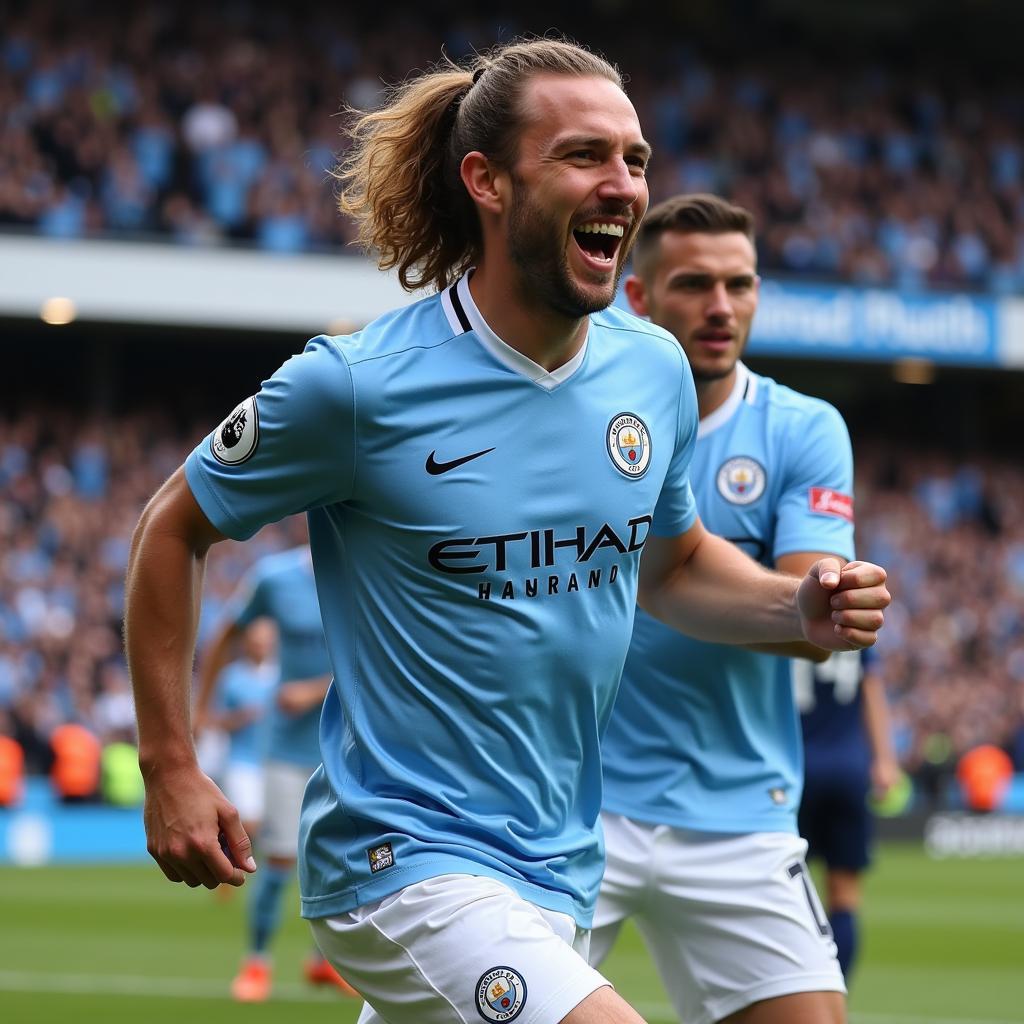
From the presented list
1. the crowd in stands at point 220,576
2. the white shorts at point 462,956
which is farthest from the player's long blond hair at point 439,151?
the crowd in stands at point 220,576

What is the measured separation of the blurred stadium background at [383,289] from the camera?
830 inches

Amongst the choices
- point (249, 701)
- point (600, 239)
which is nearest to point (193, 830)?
point (600, 239)

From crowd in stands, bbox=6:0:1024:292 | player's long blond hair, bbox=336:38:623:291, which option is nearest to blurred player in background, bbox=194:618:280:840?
crowd in stands, bbox=6:0:1024:292

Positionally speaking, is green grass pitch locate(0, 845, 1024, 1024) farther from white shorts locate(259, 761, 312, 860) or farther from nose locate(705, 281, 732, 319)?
nose locate(705, 281, 732, 319)

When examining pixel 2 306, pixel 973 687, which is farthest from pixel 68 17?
pixel 973 687

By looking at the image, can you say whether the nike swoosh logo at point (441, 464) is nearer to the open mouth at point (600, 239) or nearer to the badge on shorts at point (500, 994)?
the open mouth at point (600, 239)

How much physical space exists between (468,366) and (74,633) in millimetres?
18620

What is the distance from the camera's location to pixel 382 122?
3.96 meters

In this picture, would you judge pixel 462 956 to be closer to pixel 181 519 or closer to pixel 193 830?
pixel 193 830

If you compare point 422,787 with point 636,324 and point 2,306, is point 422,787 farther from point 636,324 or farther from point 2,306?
point 2,306

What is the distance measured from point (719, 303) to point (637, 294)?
1.25 feet

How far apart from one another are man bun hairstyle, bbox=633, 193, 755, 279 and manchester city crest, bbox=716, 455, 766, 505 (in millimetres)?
684

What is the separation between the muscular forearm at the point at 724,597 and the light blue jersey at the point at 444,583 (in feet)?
2.00

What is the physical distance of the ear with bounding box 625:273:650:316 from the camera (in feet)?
18.2
